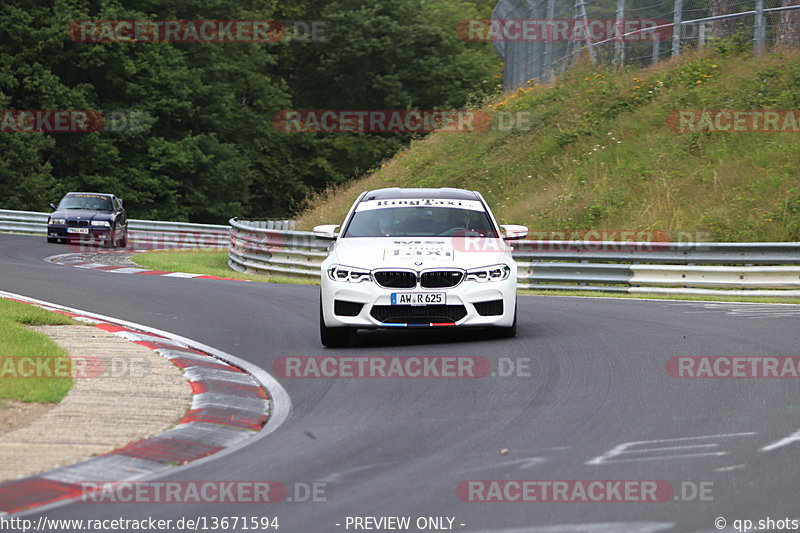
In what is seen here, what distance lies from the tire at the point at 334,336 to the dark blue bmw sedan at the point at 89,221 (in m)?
21.5

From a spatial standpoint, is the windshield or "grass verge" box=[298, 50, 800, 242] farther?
"grass verge" box=[298, 50, 800, 242]

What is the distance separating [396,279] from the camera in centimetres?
1095

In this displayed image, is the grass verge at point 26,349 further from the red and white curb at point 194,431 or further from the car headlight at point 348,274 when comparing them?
the car headlight at point 348,274

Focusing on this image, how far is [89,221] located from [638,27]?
51.0 feet

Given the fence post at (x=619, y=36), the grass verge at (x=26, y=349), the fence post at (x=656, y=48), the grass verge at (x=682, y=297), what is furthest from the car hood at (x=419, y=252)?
the fence post at (x=656, y=48)

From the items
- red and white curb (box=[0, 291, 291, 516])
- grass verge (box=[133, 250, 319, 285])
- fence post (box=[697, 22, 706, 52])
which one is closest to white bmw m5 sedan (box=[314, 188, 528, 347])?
red and white curb (box=[0, 291, 291, 516])

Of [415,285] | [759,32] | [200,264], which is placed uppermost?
[759,32]

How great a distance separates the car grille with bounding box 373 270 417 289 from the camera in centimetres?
1092

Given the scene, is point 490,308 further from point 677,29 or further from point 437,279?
point 677,29

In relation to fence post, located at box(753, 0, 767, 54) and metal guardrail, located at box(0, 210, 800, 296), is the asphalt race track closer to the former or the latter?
metal guardrail, located at box(0, 210, 800, 296)

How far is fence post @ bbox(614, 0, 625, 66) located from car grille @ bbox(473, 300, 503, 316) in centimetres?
1767

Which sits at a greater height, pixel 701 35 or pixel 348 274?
pixel 701 35

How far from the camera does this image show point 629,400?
27.1ft

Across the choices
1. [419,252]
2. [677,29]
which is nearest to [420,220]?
[419,252]
